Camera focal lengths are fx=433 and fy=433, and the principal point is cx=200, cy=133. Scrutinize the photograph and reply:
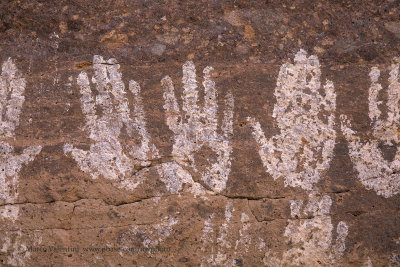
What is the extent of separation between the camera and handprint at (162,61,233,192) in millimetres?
Answer: 1920

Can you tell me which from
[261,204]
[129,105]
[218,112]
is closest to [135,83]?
[129,105]

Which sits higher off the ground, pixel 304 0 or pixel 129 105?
pixel 304 0

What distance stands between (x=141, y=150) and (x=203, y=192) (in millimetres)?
332

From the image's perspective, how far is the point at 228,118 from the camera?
6.32 feet

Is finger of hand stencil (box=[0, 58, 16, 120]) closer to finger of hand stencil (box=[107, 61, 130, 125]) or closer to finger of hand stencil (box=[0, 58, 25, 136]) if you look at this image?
finger of hand stencil (box=[0, 58, 25, 136])

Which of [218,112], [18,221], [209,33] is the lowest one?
[18,221]

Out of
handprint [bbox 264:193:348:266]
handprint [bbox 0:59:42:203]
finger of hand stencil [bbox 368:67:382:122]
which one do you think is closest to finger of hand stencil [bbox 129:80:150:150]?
handprint [bbox 0:59:42:203]

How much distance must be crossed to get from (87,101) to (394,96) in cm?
136

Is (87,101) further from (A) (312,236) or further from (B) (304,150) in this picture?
(A) (312,236)

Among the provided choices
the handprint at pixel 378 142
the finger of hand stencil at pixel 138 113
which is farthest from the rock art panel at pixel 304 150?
the finger of hand stencil at pixel 138 113

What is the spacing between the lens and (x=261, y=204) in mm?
1914

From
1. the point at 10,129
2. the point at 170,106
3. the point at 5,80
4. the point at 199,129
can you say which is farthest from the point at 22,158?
the point at 199,129

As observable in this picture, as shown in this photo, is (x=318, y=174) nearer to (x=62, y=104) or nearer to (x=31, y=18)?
(x=62, y=104)

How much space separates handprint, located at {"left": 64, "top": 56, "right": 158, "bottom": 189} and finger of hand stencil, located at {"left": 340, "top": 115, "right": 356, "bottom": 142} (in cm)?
83
